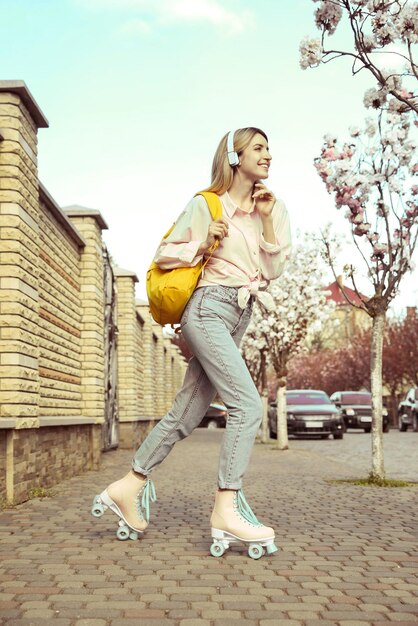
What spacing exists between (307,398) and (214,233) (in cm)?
2270

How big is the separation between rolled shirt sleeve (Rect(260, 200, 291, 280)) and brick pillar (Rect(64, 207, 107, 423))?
7043mm

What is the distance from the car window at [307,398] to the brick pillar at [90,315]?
587 inches

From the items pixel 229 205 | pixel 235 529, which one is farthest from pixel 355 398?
pixel 235 529

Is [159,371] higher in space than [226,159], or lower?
higher

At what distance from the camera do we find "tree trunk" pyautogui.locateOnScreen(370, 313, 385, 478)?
9.93m

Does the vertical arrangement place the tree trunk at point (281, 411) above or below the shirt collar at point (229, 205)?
below

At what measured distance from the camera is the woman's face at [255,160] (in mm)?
4996

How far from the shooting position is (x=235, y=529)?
4590mm

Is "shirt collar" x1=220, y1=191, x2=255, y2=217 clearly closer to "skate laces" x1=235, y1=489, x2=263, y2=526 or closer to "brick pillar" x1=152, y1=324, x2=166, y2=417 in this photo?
"skate laces" x1=235, y1=489, x2=263, y2=526

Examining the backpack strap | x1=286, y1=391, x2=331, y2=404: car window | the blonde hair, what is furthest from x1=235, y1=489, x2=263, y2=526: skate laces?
x1=286, y1=391, x2=331, y2=404: car window

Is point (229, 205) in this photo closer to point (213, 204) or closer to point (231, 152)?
point (213, 204)

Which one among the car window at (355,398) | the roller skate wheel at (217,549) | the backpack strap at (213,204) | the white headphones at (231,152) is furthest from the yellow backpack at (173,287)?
the car window at (355,398)

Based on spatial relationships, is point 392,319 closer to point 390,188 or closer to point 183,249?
point 390,188

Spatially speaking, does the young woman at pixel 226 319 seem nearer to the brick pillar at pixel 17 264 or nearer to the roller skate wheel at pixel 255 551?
the roller skate wheel at pixel 255 551
